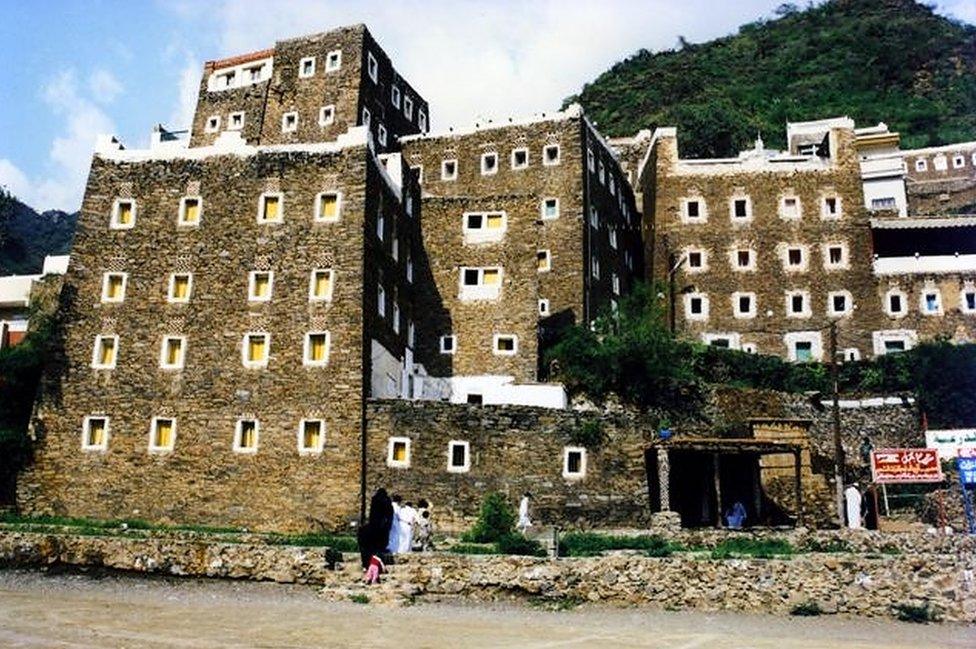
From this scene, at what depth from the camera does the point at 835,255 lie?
159 ft

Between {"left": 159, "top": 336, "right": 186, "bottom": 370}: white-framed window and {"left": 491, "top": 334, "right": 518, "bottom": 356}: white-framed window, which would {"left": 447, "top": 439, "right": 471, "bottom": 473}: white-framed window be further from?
{"left": 159, "top": 336, "right": 186, "bottom": 370}: white-framed window

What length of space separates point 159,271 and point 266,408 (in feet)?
23.3

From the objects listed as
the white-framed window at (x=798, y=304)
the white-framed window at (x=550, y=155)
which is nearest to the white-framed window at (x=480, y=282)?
the white-framed window at (x=550, y=155)

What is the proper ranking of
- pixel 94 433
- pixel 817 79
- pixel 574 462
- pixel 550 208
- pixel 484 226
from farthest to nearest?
pixel 817 79
pixel 550 208
pixel 484 226
pixel 94 433
pixel 574 462

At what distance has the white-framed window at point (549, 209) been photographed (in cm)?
4538

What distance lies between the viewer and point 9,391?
34406 mm

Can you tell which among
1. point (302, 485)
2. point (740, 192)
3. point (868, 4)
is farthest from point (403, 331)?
point (868, 4)

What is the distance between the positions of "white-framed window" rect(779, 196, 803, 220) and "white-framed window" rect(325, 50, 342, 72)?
26.5 m

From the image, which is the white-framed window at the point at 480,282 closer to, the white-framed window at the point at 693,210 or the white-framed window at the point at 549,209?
the white-framed window at the point at 549,209

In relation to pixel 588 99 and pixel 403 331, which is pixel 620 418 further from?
pixel 588 99

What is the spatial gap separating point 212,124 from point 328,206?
2689 cm

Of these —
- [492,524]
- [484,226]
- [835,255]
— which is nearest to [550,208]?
[484,226]

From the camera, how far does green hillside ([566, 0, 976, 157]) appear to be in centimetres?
8669

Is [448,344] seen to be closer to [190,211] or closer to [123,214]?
[190,211]
